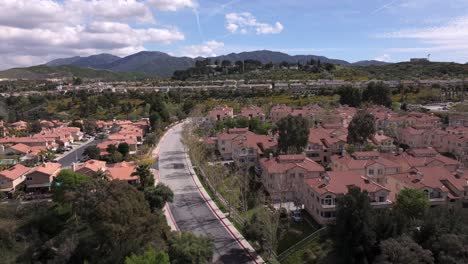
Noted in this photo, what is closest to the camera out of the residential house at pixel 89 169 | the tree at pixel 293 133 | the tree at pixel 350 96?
the residential house at pixel 89 169

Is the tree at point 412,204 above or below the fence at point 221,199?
above

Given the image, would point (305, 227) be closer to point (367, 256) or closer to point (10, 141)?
point (367, 256)

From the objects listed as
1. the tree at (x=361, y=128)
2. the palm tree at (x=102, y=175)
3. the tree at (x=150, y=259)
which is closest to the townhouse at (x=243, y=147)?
the tree at (x=361, y=128)

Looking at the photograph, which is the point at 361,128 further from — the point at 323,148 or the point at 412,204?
the point at 412,204

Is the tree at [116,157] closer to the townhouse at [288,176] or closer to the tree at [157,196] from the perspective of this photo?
the tree at [157,196]

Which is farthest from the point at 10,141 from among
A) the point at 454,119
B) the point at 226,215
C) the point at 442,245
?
the point at 454,119

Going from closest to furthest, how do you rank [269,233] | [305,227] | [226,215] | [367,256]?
Result: [367,256], [269,233], [305,227], [226,215]

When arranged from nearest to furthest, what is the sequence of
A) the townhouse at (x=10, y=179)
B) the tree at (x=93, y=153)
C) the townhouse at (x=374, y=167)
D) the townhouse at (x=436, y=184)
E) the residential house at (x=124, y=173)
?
the townhouse at (x=436, y=184) < the townhouse at (x=374, y=167) < the residential house at (x=124, y=173) < the townhouse at (x=10, y=179) < the tree at (x=93, y=153)

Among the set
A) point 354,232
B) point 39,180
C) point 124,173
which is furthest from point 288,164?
point 39,180
